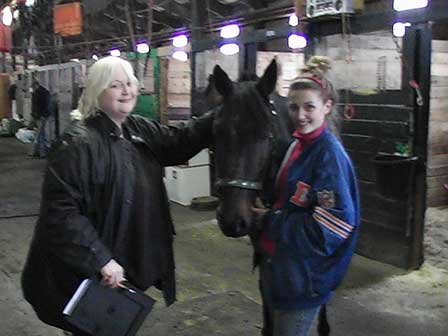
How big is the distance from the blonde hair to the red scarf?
677 millimetres

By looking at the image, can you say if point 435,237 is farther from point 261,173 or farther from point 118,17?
point 118,17

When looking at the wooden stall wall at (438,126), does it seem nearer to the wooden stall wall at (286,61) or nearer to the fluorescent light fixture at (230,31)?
the wooden stall wall at (286,61)

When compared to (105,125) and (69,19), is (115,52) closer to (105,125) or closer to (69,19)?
(69,19)

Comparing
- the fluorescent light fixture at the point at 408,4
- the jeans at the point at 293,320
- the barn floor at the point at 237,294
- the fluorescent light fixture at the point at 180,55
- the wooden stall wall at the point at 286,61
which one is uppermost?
the fluorescent light fixture at the point at 408,4

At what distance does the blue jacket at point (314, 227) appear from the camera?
74.4 inches

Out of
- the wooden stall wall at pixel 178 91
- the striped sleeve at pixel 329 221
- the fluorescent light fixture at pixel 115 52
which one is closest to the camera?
the striped sleeve at pixel 329 221

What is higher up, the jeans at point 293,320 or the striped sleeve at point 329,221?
the striped sleeve at point 329,221

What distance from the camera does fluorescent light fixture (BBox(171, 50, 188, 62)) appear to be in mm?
8258

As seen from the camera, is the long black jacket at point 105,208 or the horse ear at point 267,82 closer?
the long black jacket at point 105,208

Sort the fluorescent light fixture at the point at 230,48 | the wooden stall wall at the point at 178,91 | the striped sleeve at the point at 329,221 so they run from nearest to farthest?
1. the striped sleeve at the point at 329,221
2. the fluorescent light fixture at the point at 230,48
3. the wooden stall wall at the point at 178,91

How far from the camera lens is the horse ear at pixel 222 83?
2104 mm

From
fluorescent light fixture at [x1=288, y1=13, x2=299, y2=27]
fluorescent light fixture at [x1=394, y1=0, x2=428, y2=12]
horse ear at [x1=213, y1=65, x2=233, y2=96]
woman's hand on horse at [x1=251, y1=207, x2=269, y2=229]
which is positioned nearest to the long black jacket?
horse ear at [x1=213, y1=65, x2=233, y2=96]

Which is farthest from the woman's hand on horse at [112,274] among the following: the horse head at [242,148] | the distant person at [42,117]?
the distant person at [42,117]

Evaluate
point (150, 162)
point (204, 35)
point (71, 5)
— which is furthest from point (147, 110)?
point (150, 162)
